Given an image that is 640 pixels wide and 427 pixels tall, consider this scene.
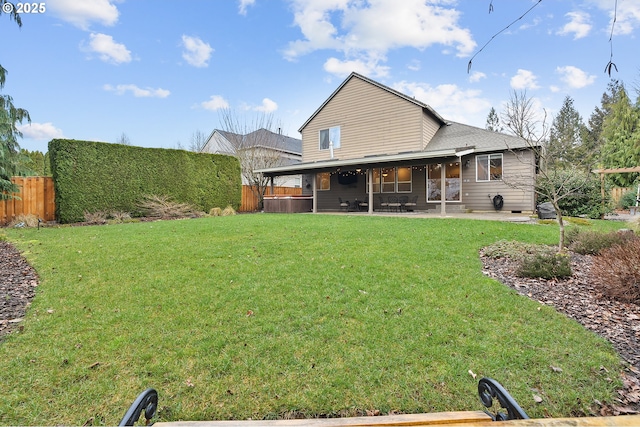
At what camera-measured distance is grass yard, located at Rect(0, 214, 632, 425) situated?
7.30ft

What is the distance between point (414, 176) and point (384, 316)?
13721 millimetres

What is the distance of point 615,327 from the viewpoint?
3.32m

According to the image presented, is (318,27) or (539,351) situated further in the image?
(318,27)

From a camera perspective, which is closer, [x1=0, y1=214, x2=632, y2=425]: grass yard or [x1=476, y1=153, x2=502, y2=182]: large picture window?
[x1=0, y1=214, x2=632, y2=425]: grass yard

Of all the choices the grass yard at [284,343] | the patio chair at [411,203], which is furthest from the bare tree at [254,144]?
the grass yard at [284,343]

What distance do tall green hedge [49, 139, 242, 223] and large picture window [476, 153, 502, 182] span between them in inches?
500

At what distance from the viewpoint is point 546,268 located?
486 cm

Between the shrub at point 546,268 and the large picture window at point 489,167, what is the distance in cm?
992

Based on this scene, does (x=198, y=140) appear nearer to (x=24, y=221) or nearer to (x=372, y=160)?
(x=24, y=221)

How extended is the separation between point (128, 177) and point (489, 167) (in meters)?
16.0

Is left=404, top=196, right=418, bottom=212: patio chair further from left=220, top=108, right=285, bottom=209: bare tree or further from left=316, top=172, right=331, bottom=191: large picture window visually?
left=220, top=108, right=285, bottom=209: bare tree

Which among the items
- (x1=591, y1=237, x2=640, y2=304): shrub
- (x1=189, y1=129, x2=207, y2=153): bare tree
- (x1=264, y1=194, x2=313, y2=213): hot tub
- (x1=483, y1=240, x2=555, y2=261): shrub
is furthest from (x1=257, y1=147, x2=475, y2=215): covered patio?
(x1=189, y1=129, x2=207, y2=153): bare tree

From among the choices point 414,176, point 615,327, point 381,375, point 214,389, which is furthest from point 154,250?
point 414,176

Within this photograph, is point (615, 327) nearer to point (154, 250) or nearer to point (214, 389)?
point (214, 389)
